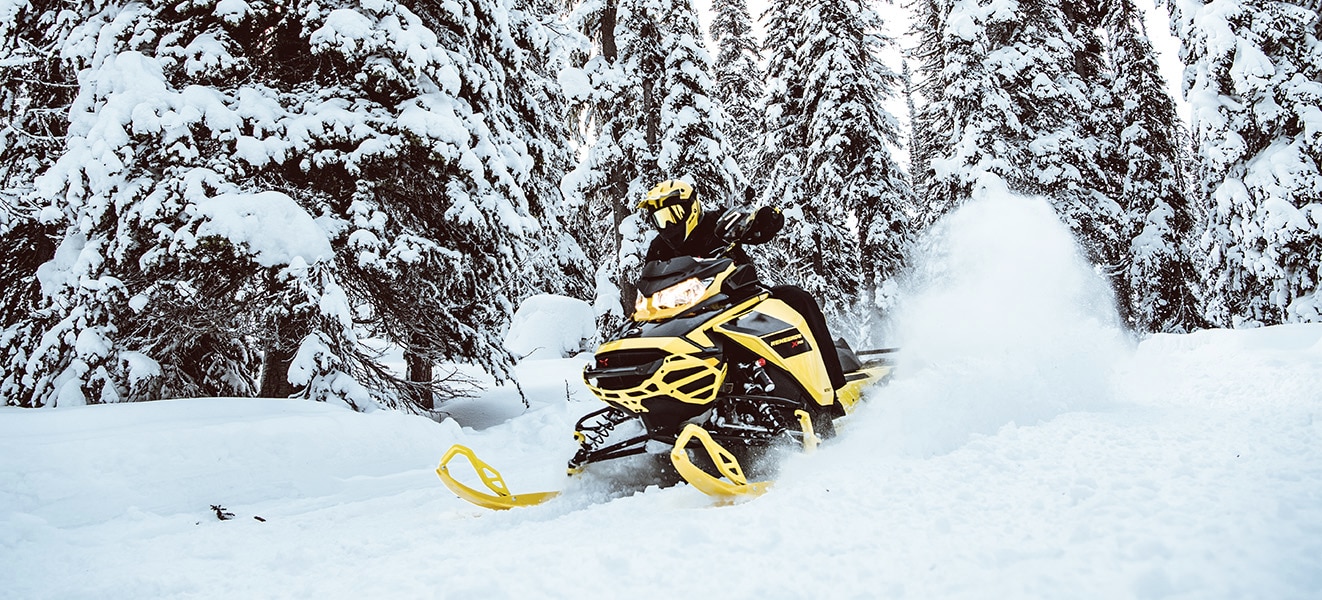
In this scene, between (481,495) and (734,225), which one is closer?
(481,495)

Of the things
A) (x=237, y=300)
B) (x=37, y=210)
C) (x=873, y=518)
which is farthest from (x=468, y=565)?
(x=37, y=210)

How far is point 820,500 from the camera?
107 inches

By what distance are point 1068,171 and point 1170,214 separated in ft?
9.14

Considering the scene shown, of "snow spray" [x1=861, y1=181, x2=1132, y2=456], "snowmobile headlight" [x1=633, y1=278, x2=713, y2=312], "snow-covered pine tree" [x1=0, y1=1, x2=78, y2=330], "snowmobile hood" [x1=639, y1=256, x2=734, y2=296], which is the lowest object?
"snow spray" [x1=861, y1=181, x2=1132, y2=456]

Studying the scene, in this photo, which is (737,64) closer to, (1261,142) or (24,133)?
(1261,142)

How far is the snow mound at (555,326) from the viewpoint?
17.1m

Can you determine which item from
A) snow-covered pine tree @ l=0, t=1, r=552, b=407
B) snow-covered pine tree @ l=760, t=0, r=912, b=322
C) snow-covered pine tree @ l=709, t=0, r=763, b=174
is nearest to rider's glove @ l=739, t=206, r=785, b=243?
snow-covered pine tree @ l=0, t=1, r=552, b=407

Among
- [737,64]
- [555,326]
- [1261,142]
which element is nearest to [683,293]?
[555,326]

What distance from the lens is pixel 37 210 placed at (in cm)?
645

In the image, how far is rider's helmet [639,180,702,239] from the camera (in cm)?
417

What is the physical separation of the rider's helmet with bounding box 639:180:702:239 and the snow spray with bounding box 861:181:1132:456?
61.7 inches

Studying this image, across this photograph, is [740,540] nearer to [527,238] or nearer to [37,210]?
[527,238]

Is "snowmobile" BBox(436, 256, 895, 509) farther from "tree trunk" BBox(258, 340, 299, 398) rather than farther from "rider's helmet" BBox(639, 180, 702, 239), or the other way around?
"tree trunk" BBox(258, 340, 299, 398)

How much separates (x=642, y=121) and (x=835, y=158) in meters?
7.45
